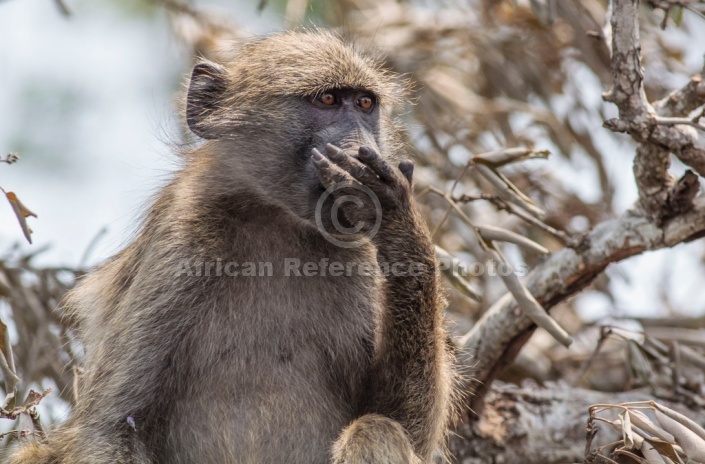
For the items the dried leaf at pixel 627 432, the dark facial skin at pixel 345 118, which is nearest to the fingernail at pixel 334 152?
the dark facial skin at pixel 345 118

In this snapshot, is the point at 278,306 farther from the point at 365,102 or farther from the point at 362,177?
the point at 365,102

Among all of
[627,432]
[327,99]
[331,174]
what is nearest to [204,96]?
[327,99]

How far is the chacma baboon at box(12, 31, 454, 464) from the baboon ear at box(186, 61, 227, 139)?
0.04m

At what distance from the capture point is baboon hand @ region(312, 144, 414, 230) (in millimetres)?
3404

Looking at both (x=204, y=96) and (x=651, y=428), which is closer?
(x=651, y=428)

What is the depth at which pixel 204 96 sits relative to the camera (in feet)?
14.5

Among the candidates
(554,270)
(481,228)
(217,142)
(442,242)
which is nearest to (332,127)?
(217,142)

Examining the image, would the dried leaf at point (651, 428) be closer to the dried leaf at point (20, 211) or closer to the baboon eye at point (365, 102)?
the baboon eye at point (365, 102)

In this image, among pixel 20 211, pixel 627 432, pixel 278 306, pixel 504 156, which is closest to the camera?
pixel 627 432

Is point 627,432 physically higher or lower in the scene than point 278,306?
lower

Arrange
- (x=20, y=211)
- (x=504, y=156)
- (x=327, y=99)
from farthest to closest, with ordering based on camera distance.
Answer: (x=504, y=156) → (x=327, y=99) → (x=20, y=211)
